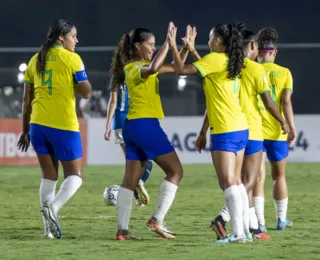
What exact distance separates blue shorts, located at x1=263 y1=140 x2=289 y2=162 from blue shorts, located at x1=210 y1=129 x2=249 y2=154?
1.63m

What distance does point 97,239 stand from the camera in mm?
9055

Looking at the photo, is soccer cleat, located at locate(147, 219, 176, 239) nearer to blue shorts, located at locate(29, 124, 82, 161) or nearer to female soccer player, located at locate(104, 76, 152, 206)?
blue shorts, located at locate(29, 124, 82, 161)

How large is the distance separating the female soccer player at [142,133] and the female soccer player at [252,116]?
531mm

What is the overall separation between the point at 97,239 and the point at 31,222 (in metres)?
1.88

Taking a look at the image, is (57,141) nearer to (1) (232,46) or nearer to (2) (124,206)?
(2) (124,206)

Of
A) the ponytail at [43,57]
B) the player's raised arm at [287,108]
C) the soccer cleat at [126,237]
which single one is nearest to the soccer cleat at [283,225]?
the player's raised arm at [287,108]

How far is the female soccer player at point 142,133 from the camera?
880 cm

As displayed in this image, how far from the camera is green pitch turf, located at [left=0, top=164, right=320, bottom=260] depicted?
801 centimetres

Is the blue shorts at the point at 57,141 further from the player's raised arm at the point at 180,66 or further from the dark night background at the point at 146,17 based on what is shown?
the dark night background at the point at 146,17

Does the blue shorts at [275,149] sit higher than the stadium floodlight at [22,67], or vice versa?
the blue shorts at [275,149]

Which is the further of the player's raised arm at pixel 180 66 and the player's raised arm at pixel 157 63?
the player's raised arm at pixel 157 63

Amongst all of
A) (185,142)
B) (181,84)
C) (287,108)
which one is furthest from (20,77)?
(287,108)

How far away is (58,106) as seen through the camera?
9117mm

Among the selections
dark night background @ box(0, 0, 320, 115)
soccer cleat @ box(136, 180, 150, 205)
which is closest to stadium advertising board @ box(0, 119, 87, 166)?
dark night background @ box(0, 0, 320, 115)
